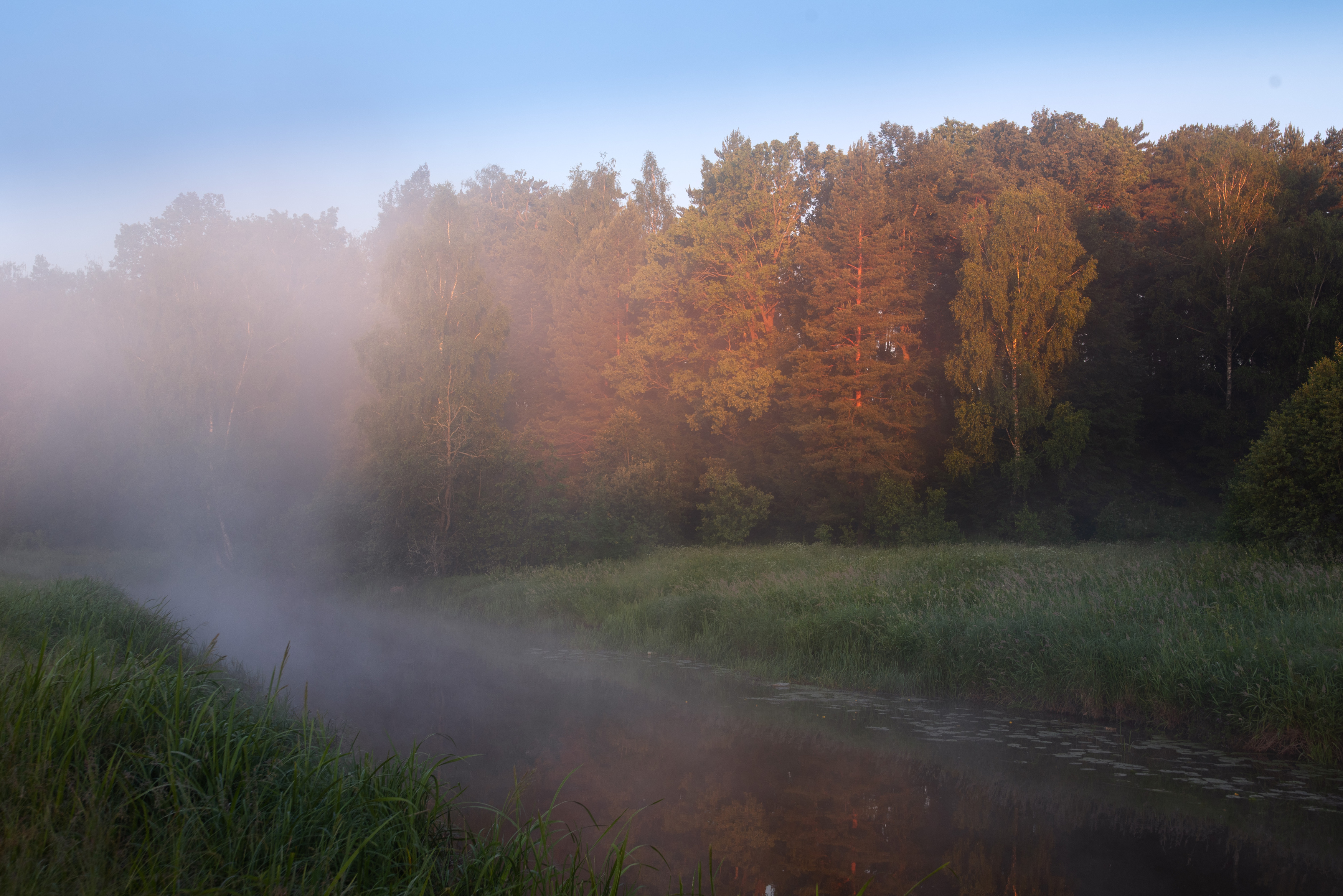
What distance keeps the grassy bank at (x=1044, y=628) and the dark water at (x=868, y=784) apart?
0.47 metres

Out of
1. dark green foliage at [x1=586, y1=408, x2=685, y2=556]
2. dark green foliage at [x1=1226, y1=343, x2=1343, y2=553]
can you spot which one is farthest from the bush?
dark green foliage at [x1=586, y1=408, x2=685, y2=556]

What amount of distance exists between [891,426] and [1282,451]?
1831cm

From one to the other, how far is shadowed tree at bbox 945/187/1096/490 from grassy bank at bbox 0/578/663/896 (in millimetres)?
27267

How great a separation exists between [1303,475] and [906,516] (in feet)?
53.6

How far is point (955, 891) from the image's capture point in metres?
5.42

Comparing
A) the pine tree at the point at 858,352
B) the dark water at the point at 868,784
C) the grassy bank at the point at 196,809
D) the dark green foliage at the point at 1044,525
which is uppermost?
the pine tree at the point at 858,352

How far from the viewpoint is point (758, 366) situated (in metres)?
33.1

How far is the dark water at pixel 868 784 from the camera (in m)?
5.65

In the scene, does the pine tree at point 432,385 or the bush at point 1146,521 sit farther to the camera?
the bush at point 1146,521

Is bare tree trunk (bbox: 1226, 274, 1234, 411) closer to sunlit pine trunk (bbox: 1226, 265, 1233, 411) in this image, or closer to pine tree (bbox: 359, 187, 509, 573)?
sunlit pine trunk (bbox: 1226, 265, 1233, 411)

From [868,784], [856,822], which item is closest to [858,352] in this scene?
[868,784]

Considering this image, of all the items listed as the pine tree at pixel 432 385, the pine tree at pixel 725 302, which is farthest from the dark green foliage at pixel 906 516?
the pine tree at pixel 432 385

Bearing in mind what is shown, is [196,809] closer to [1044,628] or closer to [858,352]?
[1044,628]

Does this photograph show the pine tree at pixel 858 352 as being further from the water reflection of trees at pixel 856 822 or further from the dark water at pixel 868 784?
the water reflection of trees at pixel 856 822
